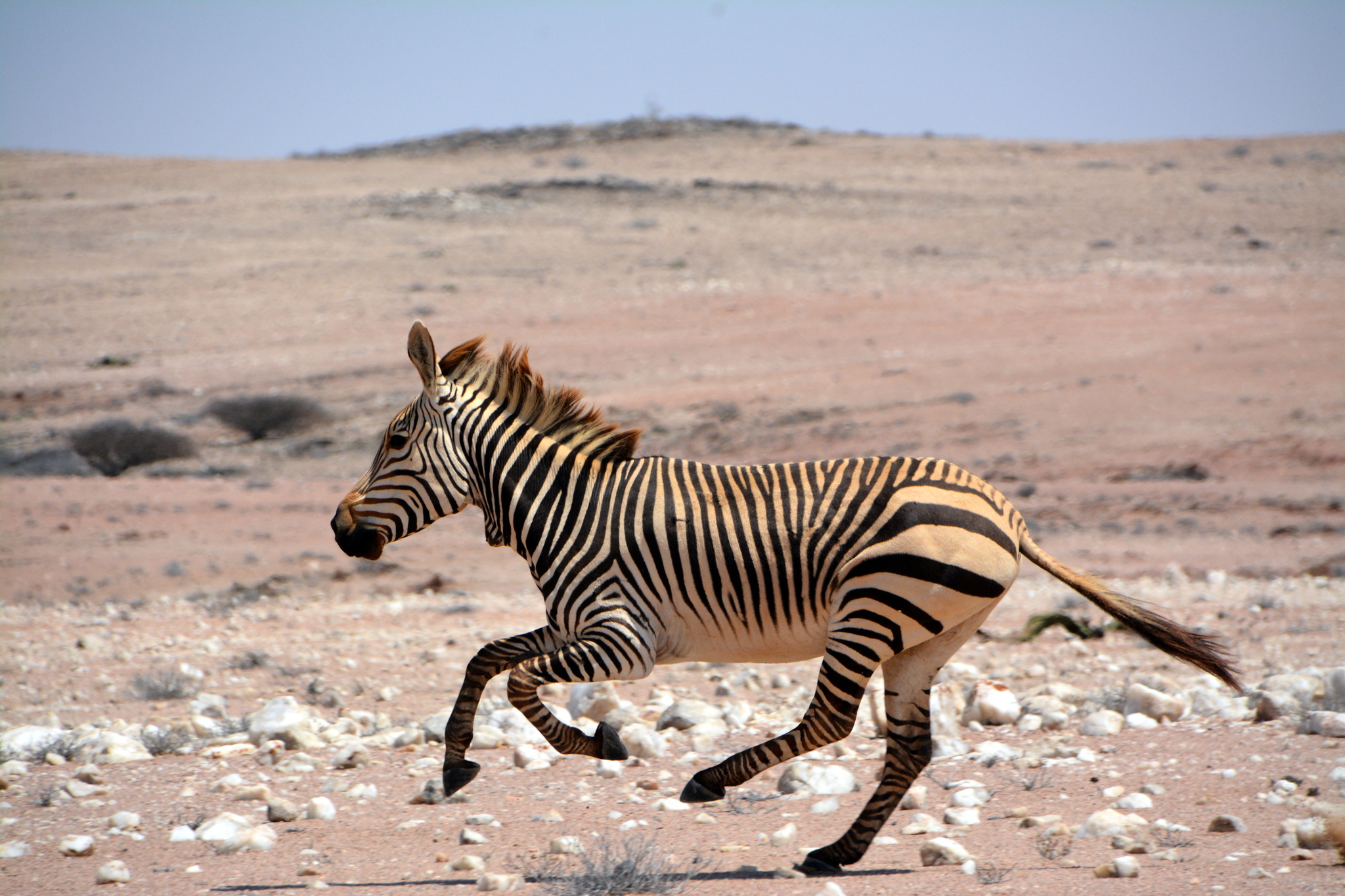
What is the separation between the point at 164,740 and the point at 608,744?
129 inches

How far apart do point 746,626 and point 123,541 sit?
1358cm

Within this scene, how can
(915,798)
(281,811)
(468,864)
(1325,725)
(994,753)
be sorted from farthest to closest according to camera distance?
1. (994,753)
2. (1325,725)
3. (915,798)
4. (281,811)
5. (468,864)

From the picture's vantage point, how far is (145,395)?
1061 inches

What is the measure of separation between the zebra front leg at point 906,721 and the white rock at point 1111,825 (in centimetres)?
82

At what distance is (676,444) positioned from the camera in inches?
864

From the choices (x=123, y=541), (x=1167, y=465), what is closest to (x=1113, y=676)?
(x=1167, y=465)

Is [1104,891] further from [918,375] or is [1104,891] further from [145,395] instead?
[145,395]

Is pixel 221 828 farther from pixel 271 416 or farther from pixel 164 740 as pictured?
pixel 271 416

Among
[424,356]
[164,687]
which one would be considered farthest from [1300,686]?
[164,687]

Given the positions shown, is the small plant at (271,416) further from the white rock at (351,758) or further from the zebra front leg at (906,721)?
the zebra front leg at (906,721)

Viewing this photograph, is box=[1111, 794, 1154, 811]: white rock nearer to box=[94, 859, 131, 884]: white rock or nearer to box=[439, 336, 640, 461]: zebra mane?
box=[439, 336, 640, 461]: zebra mane

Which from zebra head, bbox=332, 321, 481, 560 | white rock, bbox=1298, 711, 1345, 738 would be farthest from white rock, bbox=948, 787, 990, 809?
zebra head, bbox=332, 321, 481, 560

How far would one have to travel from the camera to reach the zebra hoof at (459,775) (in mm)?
5473

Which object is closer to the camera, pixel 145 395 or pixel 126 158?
pixel 145 395
